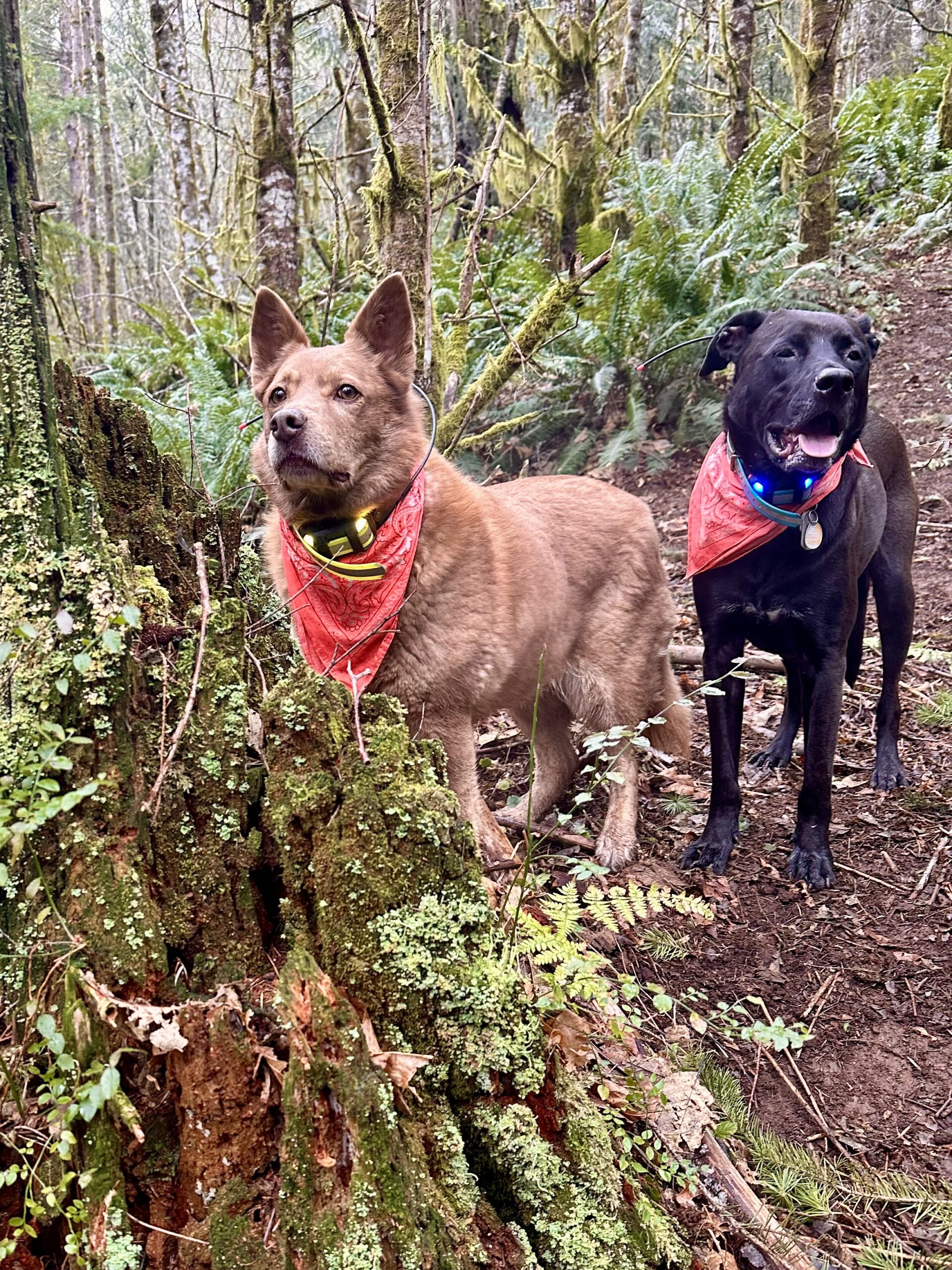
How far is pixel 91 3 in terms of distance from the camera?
62.0 ft

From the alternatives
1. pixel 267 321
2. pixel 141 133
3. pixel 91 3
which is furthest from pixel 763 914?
pixel 141 133

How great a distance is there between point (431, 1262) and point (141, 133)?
34988 millimetres

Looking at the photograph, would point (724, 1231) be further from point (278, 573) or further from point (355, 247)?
point (355, 247)

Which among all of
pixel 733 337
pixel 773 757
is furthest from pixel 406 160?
pixel 773 757

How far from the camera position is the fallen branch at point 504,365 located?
5512mm

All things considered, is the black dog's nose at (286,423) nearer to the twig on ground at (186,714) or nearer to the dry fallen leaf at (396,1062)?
the twig on ground at (186,714)

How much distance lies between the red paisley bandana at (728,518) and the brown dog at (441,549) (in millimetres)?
644

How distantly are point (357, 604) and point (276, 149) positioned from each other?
18.8 feet

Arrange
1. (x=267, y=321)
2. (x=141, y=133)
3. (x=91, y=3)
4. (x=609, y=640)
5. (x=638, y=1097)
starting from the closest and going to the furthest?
(x=638, y=1097) < (x=267, y=321) < (x=609, y=640) < (x=91, y=3) < (x=141, y=133)

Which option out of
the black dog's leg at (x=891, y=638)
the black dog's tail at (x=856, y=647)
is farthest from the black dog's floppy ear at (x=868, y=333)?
the black dog's tail at (x=856, y=647)

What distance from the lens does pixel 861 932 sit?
404 cm

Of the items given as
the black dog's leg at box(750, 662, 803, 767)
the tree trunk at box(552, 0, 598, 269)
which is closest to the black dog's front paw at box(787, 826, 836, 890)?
the black dog's leg at box(750, 662, 803, 767)

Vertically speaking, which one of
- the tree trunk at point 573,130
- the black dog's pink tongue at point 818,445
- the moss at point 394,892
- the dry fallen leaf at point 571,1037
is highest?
the tree trunk at point 573,130

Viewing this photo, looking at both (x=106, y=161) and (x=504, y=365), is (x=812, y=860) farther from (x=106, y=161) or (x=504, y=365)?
(x=106, y=161)
